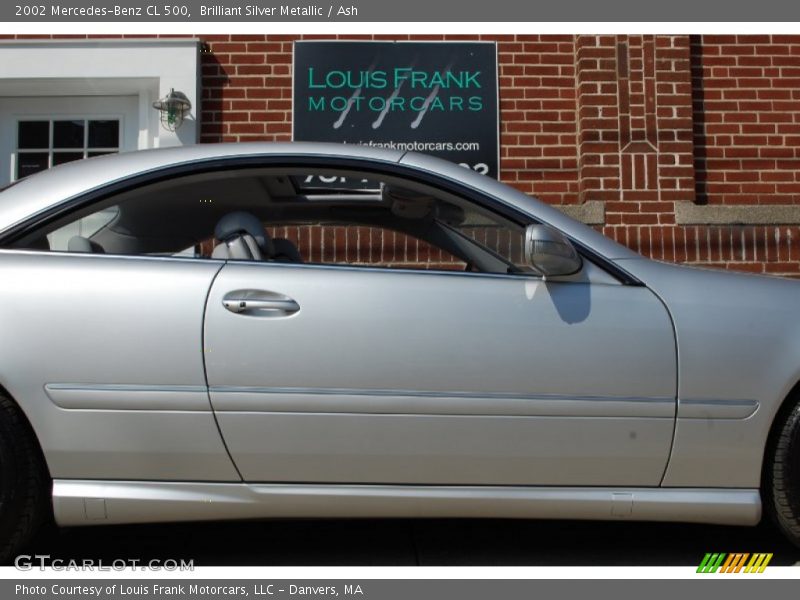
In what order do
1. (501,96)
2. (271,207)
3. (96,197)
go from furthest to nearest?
(501,96) → (271,207) → (96,197)

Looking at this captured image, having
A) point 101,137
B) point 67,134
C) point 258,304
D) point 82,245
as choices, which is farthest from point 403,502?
point 67,134

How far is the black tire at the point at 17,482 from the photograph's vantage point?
2.71m

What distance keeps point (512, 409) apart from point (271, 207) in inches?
56.6

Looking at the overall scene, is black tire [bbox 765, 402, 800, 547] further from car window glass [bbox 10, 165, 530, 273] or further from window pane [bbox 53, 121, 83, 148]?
window pane [bbox 53, 121, 83, 148]

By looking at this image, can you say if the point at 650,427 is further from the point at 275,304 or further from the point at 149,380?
the point at 149,380

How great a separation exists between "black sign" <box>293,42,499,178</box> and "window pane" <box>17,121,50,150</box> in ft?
6.14

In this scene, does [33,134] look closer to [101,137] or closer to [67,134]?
[67,134]

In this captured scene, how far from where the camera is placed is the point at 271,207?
12.2 feet

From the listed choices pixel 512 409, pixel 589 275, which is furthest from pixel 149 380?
pixel 589 275

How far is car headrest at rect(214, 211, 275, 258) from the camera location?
10.3ft

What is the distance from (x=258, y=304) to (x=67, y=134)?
4.68m

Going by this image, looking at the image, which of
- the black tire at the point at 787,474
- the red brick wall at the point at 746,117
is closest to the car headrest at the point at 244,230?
the black tire at the point at 787,474

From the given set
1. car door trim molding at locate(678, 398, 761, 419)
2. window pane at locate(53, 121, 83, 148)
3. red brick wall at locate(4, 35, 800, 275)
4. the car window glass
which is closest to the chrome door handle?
the car window glass

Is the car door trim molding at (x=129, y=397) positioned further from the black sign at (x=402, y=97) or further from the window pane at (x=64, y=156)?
the window pane at (x=64, y=156)
